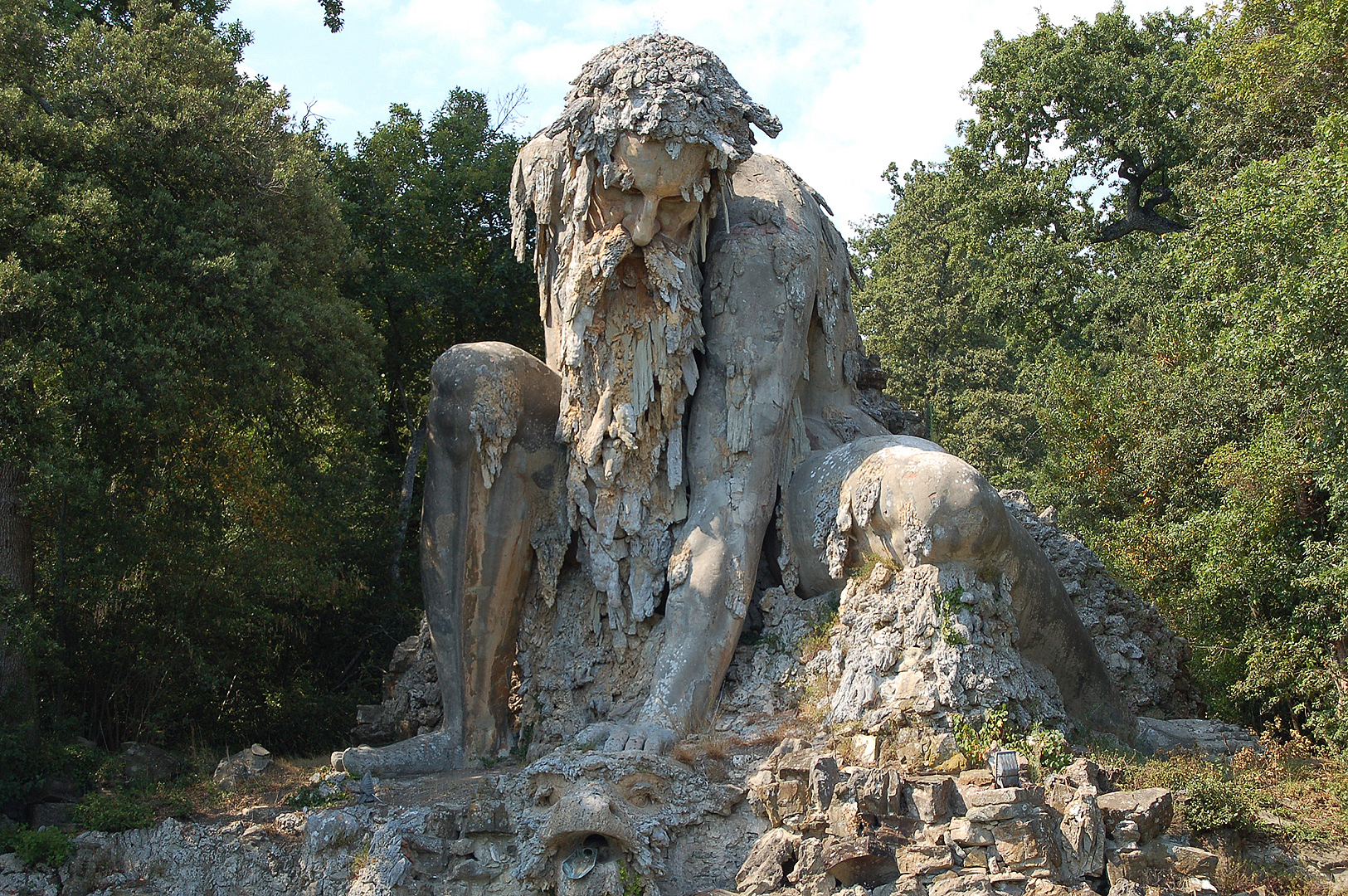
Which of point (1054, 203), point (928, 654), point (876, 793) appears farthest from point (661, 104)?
point (1054, 203)

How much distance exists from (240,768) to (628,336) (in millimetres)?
3266

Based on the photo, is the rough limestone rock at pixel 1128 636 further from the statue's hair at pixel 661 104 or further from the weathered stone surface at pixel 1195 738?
the statue's hair at pixel 661 104

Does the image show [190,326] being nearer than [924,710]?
No

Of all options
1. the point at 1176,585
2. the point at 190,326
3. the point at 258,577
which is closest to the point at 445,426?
the point at 190,326

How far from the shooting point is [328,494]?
457 inches

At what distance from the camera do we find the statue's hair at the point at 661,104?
6824 mm

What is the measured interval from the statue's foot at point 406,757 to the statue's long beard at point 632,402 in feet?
3.81

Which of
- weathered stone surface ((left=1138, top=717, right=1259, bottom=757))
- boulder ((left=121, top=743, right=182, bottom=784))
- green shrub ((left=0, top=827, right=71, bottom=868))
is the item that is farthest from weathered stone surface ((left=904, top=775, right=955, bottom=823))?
boulder ((left=121, top=743, right=182, bottom=784))

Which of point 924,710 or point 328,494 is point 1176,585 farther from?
point 328,494

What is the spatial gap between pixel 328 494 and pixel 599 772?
20.8ft

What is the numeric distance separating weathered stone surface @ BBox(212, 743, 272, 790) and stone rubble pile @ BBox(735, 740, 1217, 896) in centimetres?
313

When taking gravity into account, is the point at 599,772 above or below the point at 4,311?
below

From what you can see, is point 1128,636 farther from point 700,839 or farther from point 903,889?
point 700,839

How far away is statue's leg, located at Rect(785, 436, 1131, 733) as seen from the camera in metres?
6.56
